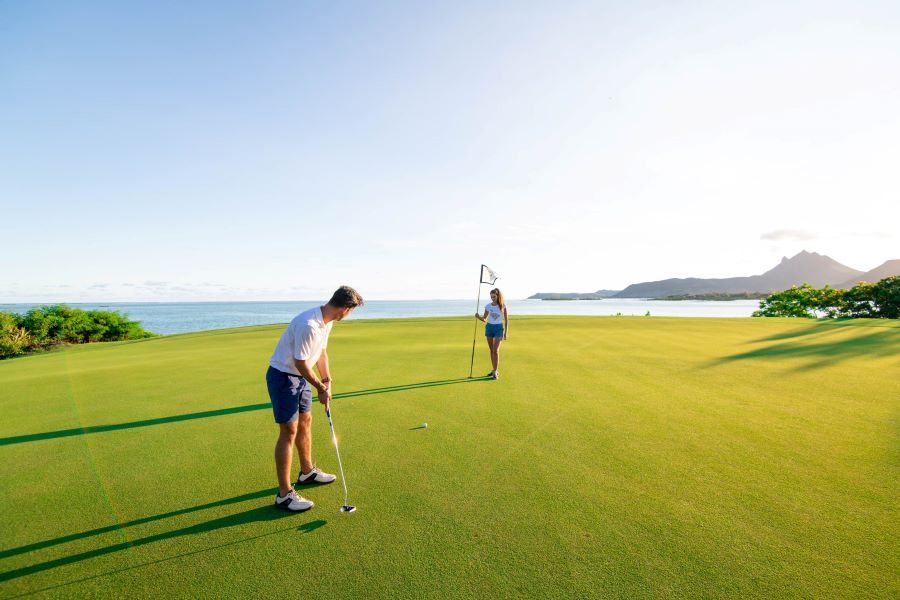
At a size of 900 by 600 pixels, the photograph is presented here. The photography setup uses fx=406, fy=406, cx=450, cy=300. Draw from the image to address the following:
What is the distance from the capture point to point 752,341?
15.3m

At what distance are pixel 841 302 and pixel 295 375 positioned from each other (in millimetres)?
59703

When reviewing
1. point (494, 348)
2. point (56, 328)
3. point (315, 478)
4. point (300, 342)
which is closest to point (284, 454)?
point (315, 478)

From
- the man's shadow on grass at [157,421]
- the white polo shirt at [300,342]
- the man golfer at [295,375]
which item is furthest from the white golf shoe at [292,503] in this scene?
the man's shadow on grass at [157,421]

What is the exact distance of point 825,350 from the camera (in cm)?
1245

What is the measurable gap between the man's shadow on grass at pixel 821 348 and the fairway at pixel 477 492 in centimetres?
246

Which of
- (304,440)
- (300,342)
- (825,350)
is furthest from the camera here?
(825,350)

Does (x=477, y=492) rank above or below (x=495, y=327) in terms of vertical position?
below

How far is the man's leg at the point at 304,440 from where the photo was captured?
Result: 434cm

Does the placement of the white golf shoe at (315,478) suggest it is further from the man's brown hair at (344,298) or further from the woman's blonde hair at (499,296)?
the woman's blonde hair at (499,296)

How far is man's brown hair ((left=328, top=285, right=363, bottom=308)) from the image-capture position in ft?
13.5

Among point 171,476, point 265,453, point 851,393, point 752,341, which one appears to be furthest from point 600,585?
point 752,341

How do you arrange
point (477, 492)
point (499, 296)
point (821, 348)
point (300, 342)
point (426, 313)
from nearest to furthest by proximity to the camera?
point (300, 342) → point (477, 492) → point (499, 296) → point (821, 348) → point (426, 313)

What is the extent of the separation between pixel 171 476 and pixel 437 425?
11.0 feet

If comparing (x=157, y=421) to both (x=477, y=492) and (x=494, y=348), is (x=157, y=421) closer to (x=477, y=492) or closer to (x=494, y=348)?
(x=477, y=492)
